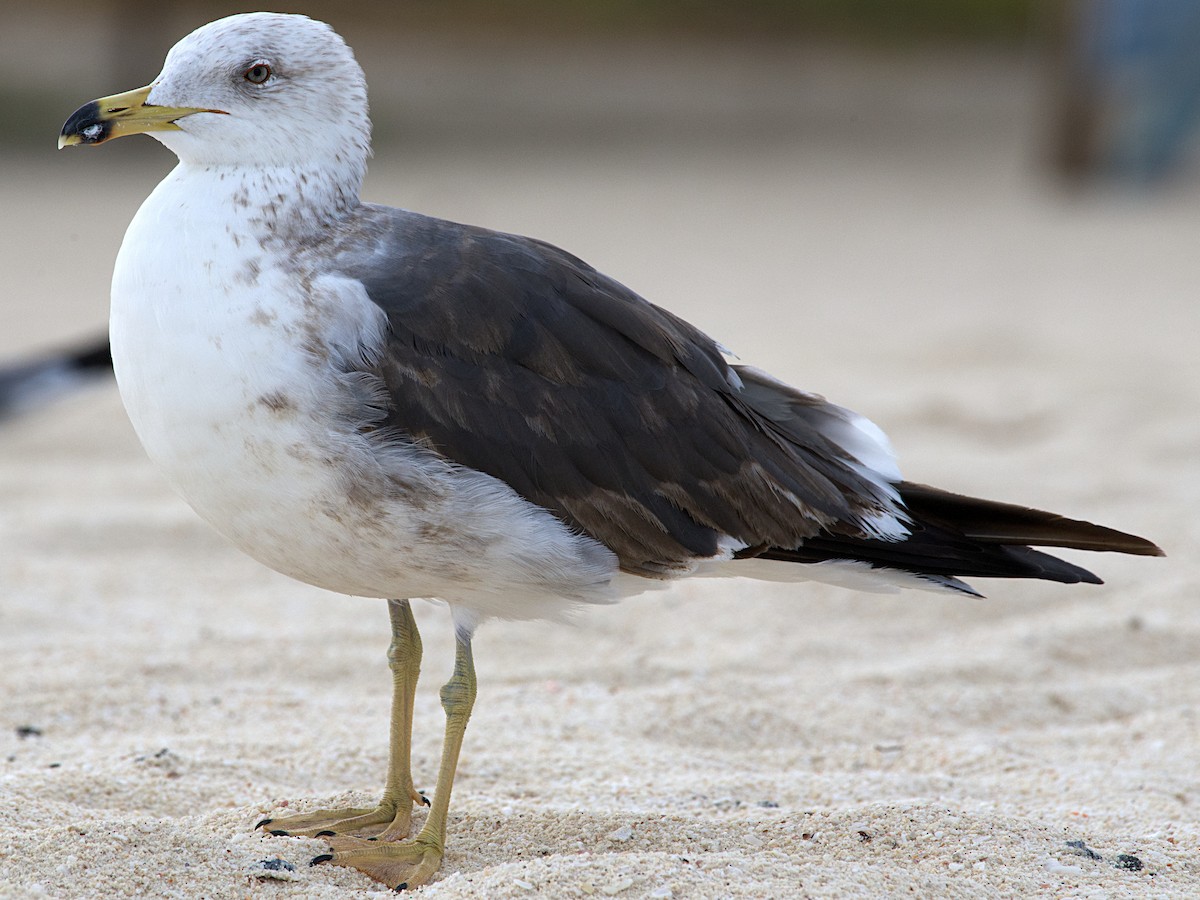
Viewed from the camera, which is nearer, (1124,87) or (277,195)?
(277,195)

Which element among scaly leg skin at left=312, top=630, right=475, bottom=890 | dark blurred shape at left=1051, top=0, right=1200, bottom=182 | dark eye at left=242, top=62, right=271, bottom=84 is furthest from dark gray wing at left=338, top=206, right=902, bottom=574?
dark blurred shape at left=1051, top=0, right=1200, bottom=182

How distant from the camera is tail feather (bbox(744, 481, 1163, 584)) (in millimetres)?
2883

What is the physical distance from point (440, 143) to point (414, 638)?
12.2 meters

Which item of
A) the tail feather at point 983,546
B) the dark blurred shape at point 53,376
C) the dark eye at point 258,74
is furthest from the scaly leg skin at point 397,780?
the dark blurred shape at point 53,376

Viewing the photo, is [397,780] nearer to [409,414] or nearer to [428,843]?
[428,843]

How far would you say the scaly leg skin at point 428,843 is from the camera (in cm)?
269

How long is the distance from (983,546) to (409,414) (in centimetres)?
118

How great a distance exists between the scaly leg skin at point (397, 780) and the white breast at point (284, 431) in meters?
0.37

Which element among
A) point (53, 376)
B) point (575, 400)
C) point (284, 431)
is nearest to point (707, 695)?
point (575, 400)

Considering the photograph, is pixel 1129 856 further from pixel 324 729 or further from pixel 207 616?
pixel 207 616

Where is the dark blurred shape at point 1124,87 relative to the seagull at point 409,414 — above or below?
above

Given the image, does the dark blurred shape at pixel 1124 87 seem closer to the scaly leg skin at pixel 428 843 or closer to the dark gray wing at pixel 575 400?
the dark gray wing at pixel 575 400

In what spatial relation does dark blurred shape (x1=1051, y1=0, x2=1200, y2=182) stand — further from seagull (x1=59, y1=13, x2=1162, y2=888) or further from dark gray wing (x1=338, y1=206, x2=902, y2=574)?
dark gray wing (x1=338, y1=206, x2=902, y2=574)

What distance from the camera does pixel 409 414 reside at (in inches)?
101
